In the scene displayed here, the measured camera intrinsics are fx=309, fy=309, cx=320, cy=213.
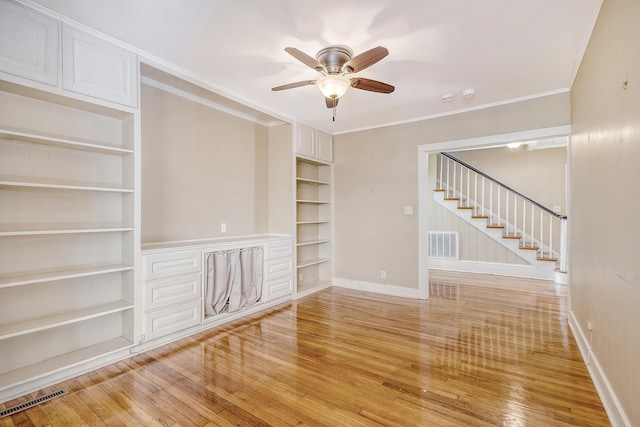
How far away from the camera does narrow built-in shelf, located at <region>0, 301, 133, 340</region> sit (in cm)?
214

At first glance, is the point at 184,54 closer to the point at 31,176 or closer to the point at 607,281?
the point at 31,176

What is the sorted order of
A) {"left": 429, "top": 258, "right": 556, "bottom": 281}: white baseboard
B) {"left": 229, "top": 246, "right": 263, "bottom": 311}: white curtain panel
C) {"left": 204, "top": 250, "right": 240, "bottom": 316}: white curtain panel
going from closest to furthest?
{"left": 204, "top": 250, "right": 240, "bottom": 316}: white curtain panel → {"left": 229, "top": 246, "right": 263, "bottom": 311}: white curtain panel → {"left": 429, "top": 258, "right": 556, "bottom": 281}: white baseboard

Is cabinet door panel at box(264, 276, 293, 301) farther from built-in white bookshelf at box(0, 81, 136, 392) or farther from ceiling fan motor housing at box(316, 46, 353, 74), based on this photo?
ceiling fan motor housing at box(316, 46, 353, 74)

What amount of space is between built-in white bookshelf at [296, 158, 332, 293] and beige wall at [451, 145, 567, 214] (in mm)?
4039

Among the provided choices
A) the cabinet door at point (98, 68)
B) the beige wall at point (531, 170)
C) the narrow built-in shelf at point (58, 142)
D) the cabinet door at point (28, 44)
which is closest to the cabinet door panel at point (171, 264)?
the narrow built-in shelf at point (58, 142)

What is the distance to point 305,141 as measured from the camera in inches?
190

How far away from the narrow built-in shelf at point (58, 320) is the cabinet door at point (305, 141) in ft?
9.85

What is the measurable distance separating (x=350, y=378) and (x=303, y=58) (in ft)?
8.08

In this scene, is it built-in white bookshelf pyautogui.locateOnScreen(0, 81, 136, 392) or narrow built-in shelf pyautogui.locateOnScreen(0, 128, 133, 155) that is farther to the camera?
built-in white bookshelf pyautogui.locateOnScreen(0, 81, 136, 392)

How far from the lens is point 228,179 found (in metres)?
4.19

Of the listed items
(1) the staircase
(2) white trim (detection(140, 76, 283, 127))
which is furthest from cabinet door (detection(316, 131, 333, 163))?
(1) the staircase

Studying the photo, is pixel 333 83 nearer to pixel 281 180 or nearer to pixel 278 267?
pixel 281 180

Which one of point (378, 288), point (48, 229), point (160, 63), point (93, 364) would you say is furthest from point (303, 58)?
point (378, 288)

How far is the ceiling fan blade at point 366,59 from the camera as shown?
85.7 inches
